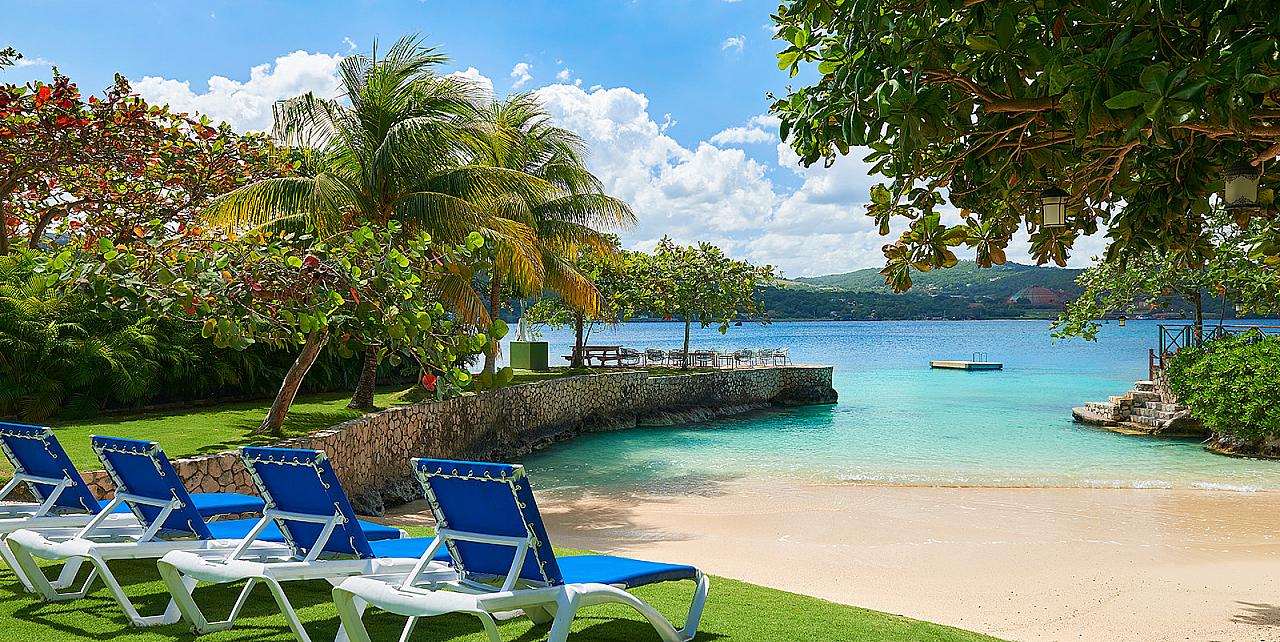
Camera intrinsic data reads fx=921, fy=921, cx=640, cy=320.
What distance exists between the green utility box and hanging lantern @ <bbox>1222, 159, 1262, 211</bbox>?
2524cm

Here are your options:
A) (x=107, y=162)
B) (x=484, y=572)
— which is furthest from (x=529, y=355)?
(x=484, y=572)

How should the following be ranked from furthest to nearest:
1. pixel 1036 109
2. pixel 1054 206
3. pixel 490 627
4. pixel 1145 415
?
pixel 1145 415, pixel 1054 206, pixel 1036 109, pixel 490 627

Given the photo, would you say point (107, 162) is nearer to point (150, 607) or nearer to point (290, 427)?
point (290, 427)

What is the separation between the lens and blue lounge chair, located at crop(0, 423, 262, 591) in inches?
205

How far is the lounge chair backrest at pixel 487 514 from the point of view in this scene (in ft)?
11.9

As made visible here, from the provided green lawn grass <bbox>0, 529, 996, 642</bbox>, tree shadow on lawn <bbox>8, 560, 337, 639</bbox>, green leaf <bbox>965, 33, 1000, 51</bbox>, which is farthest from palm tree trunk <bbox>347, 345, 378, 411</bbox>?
green leaf <bbox>965, 33, 1000, 51</bbox>

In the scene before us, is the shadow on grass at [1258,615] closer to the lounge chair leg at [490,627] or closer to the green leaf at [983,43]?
the green leaf at [983,43]

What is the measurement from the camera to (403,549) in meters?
4.67

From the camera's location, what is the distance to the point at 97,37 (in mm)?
11992

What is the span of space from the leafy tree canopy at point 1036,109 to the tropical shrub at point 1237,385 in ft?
54.5

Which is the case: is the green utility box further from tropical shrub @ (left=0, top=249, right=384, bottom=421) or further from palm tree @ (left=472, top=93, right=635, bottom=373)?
tropical shrub @ (left=0, top=249, right=384, bottom=421)

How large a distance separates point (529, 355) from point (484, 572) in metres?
25.9

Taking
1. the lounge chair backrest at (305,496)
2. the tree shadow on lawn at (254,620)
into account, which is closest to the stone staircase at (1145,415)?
the tree shadow on lawn at (254,620)

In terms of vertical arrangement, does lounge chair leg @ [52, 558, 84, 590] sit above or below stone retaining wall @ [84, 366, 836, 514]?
above
